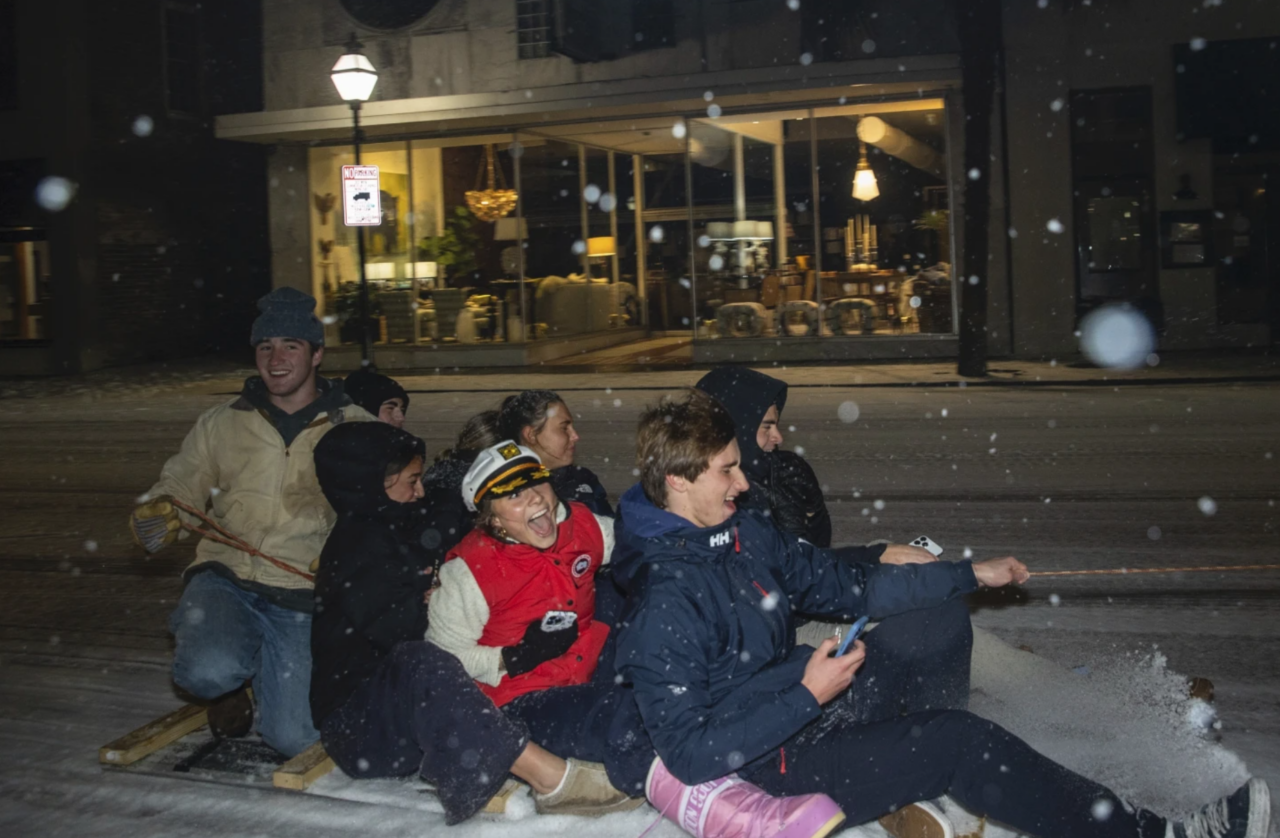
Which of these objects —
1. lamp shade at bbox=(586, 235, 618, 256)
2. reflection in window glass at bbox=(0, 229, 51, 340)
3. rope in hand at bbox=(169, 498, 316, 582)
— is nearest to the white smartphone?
rope in hand at bbox=(169, 498, 316, 582)

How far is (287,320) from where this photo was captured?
5.03 m

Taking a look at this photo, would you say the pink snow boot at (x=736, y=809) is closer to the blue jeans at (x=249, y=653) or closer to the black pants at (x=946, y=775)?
the black pants at (x=946, y=775)

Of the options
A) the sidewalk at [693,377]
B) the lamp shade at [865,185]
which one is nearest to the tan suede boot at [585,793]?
the sidewalk at [693,377]

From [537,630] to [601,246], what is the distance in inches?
898

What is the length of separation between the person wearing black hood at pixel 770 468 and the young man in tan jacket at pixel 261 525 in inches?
60.3

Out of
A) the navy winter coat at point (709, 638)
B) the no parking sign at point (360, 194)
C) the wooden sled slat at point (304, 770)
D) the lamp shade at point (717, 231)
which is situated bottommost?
the wooden sled slat at point (304, 770)

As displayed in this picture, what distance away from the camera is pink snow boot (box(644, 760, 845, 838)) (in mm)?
3219

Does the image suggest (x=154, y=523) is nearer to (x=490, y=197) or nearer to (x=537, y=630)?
(x=537, y=630)

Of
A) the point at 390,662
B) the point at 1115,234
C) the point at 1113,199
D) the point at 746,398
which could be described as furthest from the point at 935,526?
the point at 1113,199

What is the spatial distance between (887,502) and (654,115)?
15.2 m

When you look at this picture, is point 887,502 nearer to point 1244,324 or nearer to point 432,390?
point 432,390

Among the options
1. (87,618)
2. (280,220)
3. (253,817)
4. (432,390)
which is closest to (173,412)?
(432,390)

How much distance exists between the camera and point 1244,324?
21047 millimetres

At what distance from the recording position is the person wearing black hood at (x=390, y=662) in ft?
12.3
